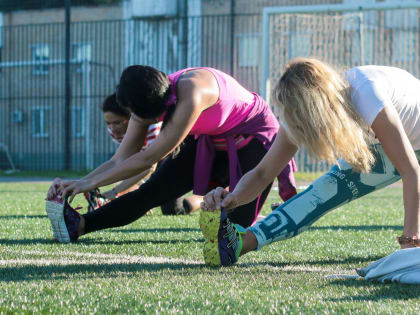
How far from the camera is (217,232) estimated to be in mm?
3445

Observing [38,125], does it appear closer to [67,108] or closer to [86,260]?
[67,108]

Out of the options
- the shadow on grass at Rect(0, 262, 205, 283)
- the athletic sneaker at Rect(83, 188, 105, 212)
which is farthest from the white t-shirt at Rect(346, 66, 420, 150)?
the athletic sneaker at Rect(83, 188, 105, 212)

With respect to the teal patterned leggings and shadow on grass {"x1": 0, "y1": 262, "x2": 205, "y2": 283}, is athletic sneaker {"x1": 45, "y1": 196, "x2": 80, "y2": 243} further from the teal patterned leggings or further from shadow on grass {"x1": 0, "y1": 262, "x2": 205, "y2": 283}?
the teal patterned leggings

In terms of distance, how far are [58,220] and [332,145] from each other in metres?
2.10

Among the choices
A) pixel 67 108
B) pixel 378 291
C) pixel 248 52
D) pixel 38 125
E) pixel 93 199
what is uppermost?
pixel 248 52

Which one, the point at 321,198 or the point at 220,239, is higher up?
the point at 321,198

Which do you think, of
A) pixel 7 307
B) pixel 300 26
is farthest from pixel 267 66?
pixel 7 307

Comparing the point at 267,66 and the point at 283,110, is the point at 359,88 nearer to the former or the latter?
the point at 283,110

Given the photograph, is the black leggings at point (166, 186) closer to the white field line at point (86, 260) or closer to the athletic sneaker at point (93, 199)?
the white field line at point (86, 260)

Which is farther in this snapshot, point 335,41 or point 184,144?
point 335,41

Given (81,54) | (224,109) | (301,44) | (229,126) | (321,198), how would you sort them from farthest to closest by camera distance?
(81,54), (301,44), (229,126), (224,109), (321,198)

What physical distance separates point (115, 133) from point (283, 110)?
11.0ft

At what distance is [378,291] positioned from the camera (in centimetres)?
288

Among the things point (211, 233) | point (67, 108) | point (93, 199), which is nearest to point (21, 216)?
point (93, 199)
